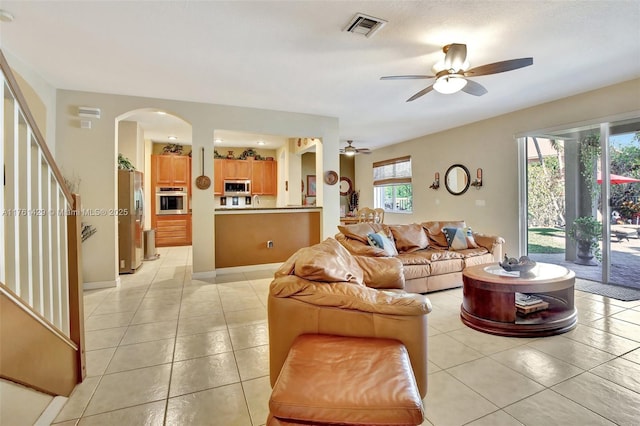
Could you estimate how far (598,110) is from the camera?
414cm

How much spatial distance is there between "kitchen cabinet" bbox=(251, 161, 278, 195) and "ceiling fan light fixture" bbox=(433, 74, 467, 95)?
6077 millimetres

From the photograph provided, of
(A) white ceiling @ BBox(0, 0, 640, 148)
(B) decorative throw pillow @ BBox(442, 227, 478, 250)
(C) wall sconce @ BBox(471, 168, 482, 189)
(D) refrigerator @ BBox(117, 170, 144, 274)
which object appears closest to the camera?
(A) white ceiling @ BBox(0, 0, 640, 148)

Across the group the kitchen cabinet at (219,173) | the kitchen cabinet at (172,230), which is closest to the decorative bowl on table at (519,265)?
the kitchen cabinet at (219,173)

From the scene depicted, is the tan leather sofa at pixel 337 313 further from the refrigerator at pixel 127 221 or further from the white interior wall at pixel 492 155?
the white interior wall at pixel 492 155

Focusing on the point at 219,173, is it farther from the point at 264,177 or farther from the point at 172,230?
the point at 172,230

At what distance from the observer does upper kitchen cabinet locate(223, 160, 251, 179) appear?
8164mm

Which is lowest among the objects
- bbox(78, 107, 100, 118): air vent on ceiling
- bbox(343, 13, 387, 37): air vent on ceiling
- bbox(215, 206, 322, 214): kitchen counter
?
bbox(215, 206, 322, 214): kitchen counter

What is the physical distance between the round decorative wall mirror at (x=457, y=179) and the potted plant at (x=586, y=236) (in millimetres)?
1902

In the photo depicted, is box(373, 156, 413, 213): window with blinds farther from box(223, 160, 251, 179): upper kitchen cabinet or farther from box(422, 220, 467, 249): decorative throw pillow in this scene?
box(223, 160, 251, 179): upper kitchen cabinet

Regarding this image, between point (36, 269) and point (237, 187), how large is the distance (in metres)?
6.57

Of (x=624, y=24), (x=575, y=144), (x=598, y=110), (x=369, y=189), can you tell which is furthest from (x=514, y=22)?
(x=369, y=189)

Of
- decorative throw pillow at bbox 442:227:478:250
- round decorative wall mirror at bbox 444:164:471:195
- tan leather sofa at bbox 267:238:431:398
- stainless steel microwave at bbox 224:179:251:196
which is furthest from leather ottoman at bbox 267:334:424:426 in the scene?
stainless steel microwave at bbox 224:179:251:196

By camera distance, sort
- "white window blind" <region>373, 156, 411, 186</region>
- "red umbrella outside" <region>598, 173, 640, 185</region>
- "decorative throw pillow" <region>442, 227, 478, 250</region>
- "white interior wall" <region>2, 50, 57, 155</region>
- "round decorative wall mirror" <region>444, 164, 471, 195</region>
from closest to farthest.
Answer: "white interior wall" <region>2, 50, 57, 155</region>, "red umbrella outside" <region>598, 173, 640, 185</region>, "decorative throw pillow" <region>442, 227, 478, 250</region>, "round decorative wall mirror" <region>444, 164, 471, 195</region>, "white window blind" <region>373, 156, 411, 186</region>

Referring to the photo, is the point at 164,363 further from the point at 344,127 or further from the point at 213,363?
the point at 344,127
